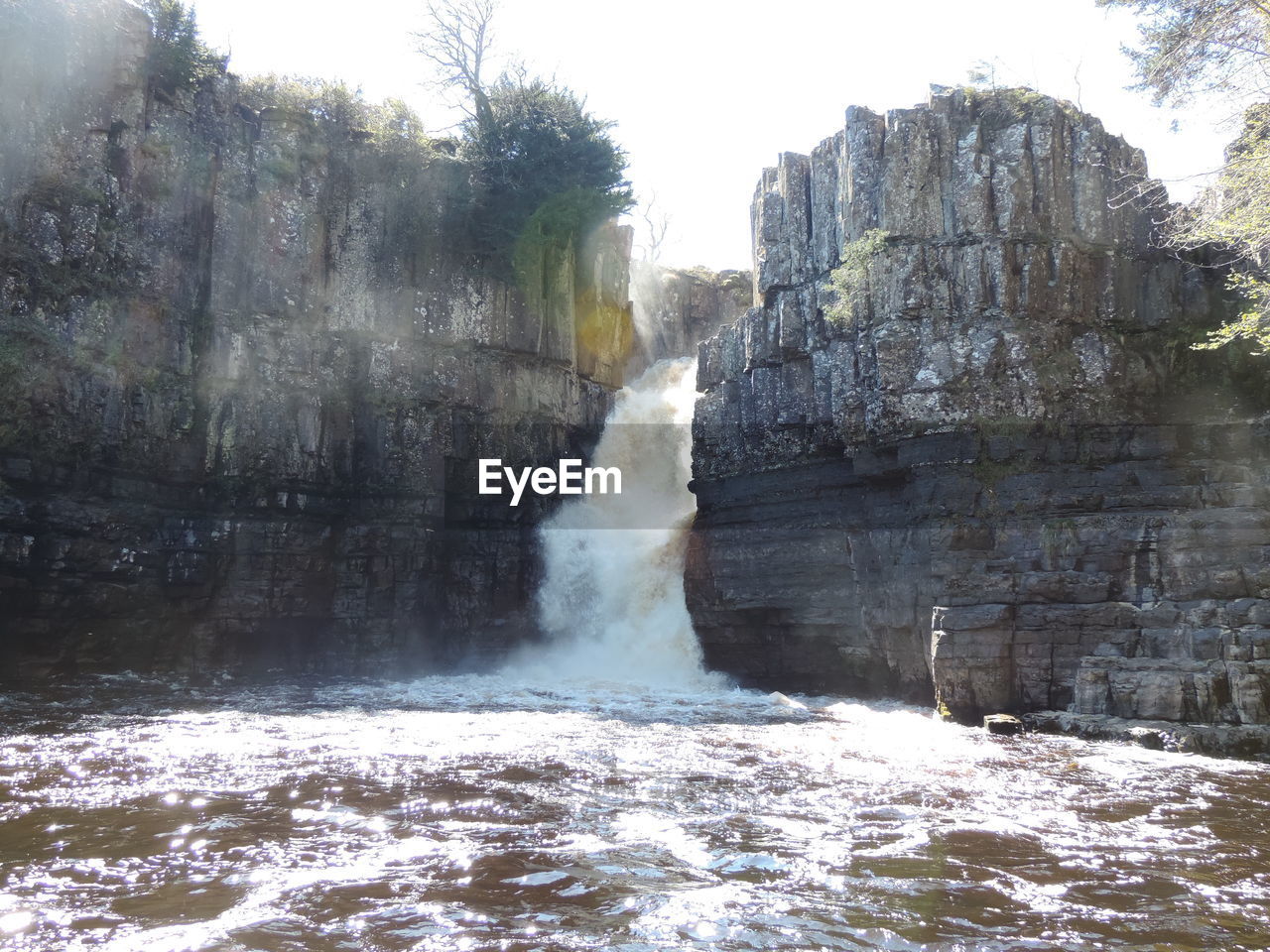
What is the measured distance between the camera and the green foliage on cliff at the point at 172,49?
2508 cm

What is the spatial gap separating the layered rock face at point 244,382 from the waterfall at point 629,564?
929 millimetres

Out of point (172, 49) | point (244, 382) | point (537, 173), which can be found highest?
point (172, 49)

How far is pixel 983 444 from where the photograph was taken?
1897 cm

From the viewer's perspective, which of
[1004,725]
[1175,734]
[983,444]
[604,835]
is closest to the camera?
[604,835]

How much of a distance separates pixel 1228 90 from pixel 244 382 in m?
22.0

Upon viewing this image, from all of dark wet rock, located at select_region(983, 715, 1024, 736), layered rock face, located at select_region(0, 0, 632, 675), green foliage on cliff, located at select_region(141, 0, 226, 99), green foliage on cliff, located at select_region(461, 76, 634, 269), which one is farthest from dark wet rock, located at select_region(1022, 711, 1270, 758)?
green foliage on cliff, located at select_region(141, 0, 226, 99)

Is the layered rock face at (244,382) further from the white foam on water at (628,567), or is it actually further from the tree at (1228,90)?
the tree at (1228,90)

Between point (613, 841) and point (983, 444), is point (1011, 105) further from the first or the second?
point (613, 841)

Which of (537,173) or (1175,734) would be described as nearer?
(1175,734)

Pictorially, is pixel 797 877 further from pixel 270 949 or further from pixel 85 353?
pixel 85 353

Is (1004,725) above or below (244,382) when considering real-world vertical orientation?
below

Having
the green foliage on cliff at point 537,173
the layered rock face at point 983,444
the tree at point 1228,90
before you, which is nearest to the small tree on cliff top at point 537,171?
the green foliage on cliff at point 537,173

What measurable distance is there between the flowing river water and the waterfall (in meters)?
8.19

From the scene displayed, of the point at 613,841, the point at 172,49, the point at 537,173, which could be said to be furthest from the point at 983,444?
the point at 172,49
